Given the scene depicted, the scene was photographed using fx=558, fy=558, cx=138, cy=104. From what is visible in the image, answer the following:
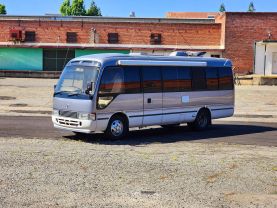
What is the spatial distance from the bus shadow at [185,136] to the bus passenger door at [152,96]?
0.56 m

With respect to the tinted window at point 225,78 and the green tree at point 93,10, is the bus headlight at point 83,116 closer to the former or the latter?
the tinted window at point 225,78

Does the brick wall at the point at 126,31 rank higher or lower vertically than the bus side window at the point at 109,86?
higher

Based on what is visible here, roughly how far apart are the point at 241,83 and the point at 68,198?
38645mm

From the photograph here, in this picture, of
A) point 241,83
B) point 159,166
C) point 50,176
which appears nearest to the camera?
point 50,176

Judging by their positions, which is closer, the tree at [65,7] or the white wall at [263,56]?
the white wall at [263,56]

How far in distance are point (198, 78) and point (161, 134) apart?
259 centimetres

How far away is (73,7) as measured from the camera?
10788cm

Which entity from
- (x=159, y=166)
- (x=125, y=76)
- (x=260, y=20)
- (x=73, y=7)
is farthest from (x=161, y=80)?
(x=73, y=7)

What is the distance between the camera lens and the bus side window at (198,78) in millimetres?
18859

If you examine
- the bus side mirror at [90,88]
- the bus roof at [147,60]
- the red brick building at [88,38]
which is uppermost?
the red brick building at [88,38]

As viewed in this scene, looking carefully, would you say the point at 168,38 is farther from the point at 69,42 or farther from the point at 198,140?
the point at 198,140

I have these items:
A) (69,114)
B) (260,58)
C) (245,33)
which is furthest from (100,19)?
(69,114)

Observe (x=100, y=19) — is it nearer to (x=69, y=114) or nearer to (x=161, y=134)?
(x=161, y=134)

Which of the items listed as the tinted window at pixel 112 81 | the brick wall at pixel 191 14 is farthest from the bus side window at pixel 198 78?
the brick wall at pixel 191 14
